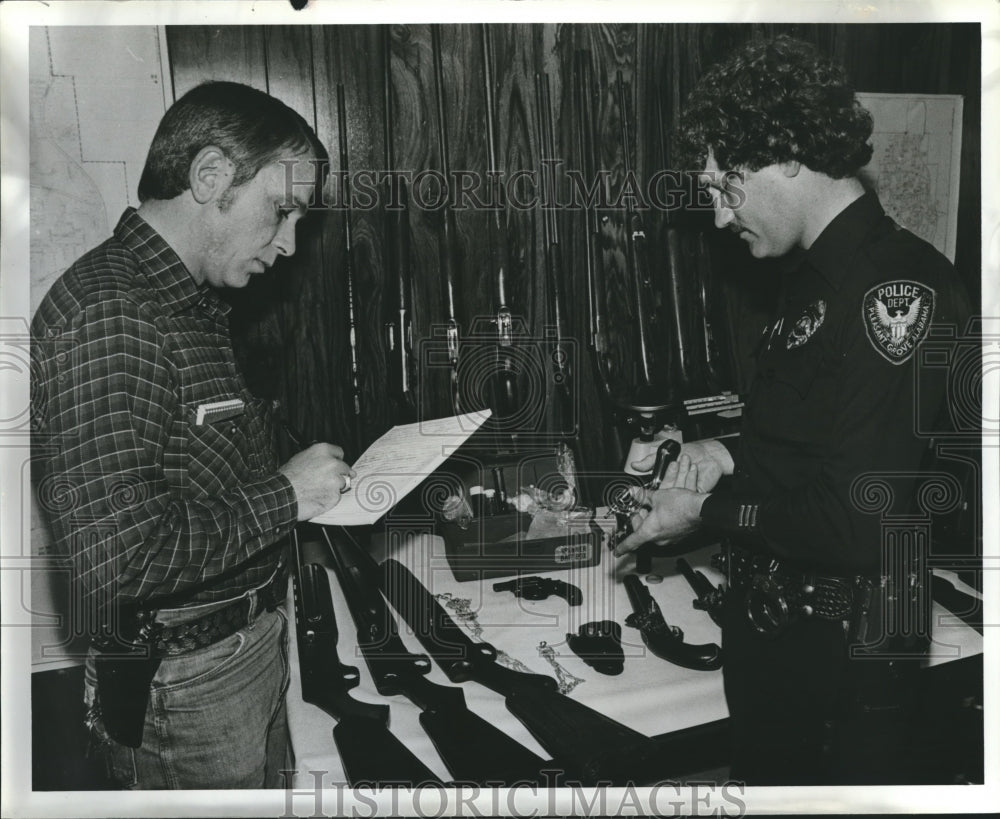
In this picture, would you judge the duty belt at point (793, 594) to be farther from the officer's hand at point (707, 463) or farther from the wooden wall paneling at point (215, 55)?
the wooden wall paneling at point (215, 55)

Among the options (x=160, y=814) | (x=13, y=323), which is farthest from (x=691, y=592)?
(x=13, y=323)

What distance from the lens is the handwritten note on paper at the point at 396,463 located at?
4.54 ft

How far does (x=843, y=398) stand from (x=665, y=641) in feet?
1.73

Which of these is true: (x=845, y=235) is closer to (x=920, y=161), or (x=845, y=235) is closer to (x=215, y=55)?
(x=920, y=161)

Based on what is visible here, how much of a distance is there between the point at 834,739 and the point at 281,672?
38.3 inches

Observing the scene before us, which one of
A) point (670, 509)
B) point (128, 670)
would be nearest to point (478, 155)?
point (670, 509)

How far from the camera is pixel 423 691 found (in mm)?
1365

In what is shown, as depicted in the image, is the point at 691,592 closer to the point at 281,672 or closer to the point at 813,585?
the point at 813,585

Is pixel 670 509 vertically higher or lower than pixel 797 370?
lower

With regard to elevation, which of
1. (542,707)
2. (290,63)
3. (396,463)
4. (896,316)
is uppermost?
(290,63)

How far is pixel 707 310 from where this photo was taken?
1.56m

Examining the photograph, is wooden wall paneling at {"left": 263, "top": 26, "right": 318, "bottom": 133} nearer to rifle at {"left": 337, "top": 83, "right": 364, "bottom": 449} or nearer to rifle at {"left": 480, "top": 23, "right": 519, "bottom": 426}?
rifle at {"left": 337, "top": 83, "right": 364, "bottom": 449}

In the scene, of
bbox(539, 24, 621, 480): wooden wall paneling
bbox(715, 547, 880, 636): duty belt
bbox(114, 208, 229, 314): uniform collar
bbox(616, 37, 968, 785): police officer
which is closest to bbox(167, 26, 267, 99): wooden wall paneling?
bbox(114, 208, 229, 314): uniform collar

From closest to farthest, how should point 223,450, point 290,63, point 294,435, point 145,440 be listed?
point 145,440, point 223,450, point 290,63, point 294,435
